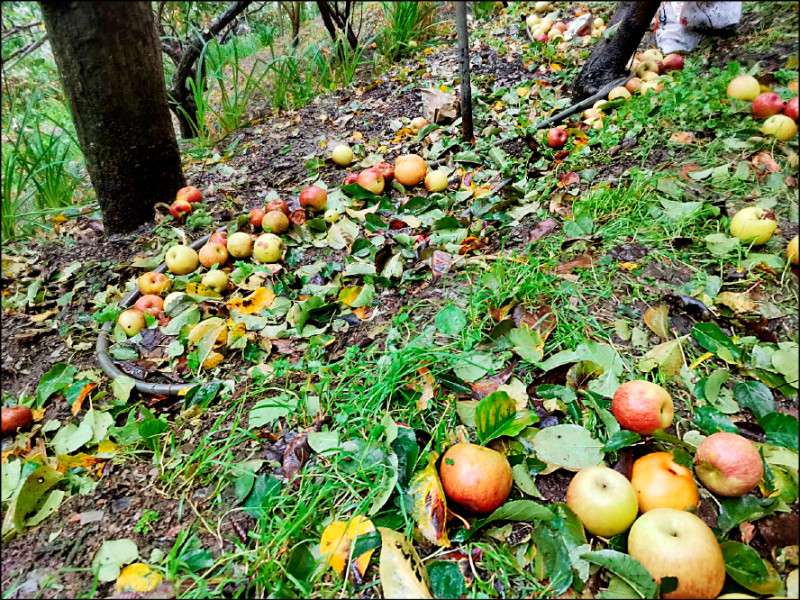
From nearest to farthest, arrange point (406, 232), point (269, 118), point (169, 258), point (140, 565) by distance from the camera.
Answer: point (140, 565), point (169, 258), point (406, 232), point (269, 118)

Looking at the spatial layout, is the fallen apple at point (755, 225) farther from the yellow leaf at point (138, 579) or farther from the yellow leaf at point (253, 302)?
the yellow leaf at point (138, 579)

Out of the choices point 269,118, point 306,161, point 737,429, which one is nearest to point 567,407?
point 737,429

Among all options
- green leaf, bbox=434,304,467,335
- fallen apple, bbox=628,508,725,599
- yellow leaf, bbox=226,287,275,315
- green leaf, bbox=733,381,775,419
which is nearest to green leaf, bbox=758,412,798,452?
green leaf, bbox=733,381,775,419

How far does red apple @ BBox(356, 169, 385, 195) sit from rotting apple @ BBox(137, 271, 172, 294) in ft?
4.02

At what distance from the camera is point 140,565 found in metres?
1.28

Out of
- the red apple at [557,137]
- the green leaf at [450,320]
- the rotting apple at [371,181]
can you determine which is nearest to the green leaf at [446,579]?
the green leaf at [450,320]

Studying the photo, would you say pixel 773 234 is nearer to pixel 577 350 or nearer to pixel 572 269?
pixel 572 269

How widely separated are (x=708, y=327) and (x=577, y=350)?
0.44m

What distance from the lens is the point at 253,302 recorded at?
2.24m

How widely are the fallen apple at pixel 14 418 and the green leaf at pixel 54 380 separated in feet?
0.26

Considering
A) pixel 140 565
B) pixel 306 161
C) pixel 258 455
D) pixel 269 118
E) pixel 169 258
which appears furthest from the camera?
pixel 269 118

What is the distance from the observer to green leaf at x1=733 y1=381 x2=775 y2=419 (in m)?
1.48

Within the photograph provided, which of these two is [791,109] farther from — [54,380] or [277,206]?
[54,380]

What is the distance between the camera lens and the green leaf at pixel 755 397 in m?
1.48
